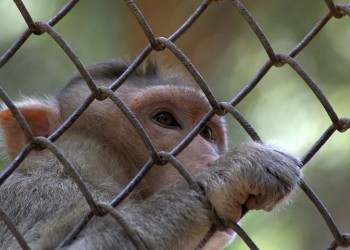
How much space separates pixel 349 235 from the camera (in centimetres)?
239

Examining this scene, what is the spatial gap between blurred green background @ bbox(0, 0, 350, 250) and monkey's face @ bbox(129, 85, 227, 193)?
3.36 metres

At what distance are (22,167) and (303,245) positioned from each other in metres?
5.54

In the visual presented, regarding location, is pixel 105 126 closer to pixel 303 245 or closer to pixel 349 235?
pixel 349 235

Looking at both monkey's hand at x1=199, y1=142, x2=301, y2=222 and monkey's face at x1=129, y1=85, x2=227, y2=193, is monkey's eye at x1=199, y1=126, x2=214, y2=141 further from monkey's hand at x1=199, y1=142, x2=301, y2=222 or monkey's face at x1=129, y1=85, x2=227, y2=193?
monkey's hand at x1=199, y1=142, x2=301, y2=222

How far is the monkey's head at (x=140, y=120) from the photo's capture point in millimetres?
3689

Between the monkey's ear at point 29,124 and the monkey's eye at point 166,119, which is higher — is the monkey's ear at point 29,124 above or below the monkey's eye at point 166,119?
above

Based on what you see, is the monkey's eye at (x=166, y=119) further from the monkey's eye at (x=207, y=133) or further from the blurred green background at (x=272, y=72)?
the blurred green background at (x=272, y=72)

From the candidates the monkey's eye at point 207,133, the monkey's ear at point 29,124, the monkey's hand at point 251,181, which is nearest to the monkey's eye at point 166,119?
the monkey's eye at point 207,133

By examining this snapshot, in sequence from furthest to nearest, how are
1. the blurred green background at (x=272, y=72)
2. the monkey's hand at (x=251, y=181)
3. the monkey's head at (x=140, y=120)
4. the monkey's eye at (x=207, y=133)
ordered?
1. the blurred green background at (x=272, y=72)
2. the monkey's eye at (x=207, y=133)
3. the monkey's head at (x=140, y=120)
4. the monkey's hand at (x=251, y=181)

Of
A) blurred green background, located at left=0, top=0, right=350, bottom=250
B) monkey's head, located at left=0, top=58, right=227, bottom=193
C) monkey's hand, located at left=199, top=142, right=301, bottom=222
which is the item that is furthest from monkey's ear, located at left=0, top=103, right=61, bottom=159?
blurred green background, located at left=0, top=0, right=350, bottom=250

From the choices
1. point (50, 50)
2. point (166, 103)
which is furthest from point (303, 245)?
point (166, 103)

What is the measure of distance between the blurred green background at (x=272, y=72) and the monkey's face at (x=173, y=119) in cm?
336

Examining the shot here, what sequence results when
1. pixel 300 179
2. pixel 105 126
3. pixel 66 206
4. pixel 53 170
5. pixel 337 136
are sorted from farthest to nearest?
1. pixel 337 136
2. pixel 105 126
3. pixel 53 170
4. pixel 66 206
5. pixel 300 179

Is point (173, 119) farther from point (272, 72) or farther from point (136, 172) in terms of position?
point (272, 72)
